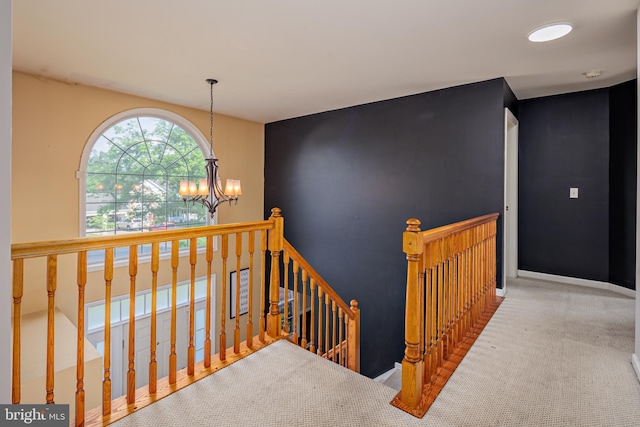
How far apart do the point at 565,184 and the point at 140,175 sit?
5.22m

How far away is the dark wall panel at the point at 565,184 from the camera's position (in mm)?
3820

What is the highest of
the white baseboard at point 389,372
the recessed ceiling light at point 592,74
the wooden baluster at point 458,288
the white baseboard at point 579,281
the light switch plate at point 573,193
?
the recessed ceiling light at point 592,74

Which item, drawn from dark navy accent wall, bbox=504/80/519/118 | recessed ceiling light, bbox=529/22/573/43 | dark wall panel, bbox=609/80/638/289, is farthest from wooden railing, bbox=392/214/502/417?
dark wall panel, bbox=609/80/638/289

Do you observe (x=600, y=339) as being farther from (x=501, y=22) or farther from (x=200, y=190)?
(x=200, y=190)

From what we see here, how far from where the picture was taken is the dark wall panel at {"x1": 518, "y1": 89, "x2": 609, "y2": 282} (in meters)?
3.82

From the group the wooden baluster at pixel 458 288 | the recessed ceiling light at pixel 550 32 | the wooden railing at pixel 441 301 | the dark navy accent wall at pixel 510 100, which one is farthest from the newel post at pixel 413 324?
the dark navy accent wall at pixel 510 100

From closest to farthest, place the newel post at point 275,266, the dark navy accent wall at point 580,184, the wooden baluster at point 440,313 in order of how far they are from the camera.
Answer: the wooden baluster at point 440,313
the newel post at point 275,266
the dark navy accent wall at point 580,184

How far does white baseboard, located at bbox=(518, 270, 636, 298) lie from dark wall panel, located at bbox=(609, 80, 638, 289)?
0.19ft

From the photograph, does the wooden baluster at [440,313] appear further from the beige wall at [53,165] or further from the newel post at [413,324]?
the beige wall at [53,165]

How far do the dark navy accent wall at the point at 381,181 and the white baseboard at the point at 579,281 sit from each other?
1.14 metres

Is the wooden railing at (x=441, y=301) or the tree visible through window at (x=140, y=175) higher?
the tree visible through window at (x=140, y=175)

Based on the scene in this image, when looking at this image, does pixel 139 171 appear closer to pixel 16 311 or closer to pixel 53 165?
pixel 53 165

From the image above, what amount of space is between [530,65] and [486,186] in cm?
118

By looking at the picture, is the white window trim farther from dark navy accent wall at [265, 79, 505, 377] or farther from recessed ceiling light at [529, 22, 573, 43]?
recessed ceiling light at [529, 22, 573, 43]
